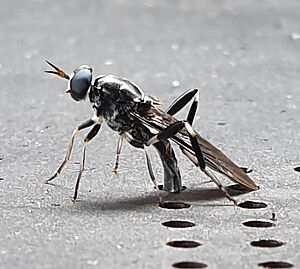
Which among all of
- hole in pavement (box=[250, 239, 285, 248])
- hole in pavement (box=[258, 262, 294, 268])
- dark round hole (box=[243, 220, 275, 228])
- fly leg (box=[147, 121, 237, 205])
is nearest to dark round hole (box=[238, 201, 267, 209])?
fly leg (box=[147, 121, 237, 205])

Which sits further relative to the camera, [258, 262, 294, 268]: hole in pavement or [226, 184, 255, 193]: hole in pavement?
[226, 184, 255, 193]: hole in pavement

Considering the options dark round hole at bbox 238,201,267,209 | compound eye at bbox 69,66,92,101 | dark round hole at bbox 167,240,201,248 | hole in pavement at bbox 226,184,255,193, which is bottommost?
dark round hole at bbox 167,240,201,248

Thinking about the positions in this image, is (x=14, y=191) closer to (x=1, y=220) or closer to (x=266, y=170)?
(x=1, y=220)

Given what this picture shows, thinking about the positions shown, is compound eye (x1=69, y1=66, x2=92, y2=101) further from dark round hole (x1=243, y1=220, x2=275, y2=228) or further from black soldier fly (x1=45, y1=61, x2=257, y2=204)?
dark round hole (x1=243, y1=220, x2=275, y2=228)

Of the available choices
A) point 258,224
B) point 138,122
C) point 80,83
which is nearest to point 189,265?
point 258,224

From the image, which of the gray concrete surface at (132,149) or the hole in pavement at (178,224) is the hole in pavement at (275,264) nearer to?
the gray concrete surface at (132,149)

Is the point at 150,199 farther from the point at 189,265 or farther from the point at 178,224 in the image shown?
the point at 189,265
